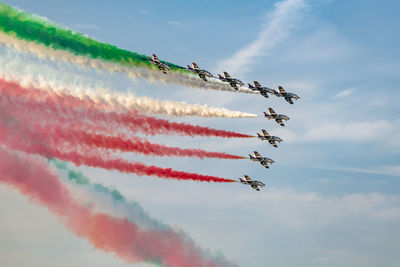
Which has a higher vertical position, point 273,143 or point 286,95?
point 286,95

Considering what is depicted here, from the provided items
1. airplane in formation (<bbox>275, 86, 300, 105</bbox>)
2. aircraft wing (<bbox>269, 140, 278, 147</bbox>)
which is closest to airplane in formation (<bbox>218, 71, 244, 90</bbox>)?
airplane in formation (<bbox>275, 86, 300, 105</bbox>)

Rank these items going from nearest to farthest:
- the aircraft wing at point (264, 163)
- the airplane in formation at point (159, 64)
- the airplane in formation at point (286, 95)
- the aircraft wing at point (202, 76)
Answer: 1. the airplane in formation at point (159, 64)
2. the aircraft wing at point (202, 76)
3. the airplane in formation at point (286, 95)
4. the aircraft wing at point (264, 163)

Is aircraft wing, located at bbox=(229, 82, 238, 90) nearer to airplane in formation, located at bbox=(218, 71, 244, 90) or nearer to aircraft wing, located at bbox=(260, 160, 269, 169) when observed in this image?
airplane in formation, located at bbox=(218, 71, 244, 90)

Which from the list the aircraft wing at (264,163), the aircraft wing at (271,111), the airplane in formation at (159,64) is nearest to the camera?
the airplane in formation at (159,64)

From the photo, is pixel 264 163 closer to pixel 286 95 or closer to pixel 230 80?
pixel 286 95

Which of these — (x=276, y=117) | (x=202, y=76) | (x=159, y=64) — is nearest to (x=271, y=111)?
(x=276, y=117)

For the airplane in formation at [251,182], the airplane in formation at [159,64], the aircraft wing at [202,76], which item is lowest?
the airplane in formation at [251,182]

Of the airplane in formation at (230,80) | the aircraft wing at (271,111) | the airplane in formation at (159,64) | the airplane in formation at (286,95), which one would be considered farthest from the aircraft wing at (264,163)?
the airplane in formation at (159,64)

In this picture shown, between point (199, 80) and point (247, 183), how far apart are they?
2581 cm

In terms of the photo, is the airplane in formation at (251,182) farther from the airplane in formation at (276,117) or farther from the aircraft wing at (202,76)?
the aircraft wing at (202,76)

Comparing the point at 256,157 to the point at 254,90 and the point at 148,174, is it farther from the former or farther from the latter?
the point at 148,174

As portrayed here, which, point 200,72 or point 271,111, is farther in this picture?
point 271,111

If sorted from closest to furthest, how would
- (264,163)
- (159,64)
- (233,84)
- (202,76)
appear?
1. (159,64)
2. (202,76)
3. (233,84)
4. (264,163)

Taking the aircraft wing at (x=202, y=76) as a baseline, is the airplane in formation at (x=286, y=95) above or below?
above
